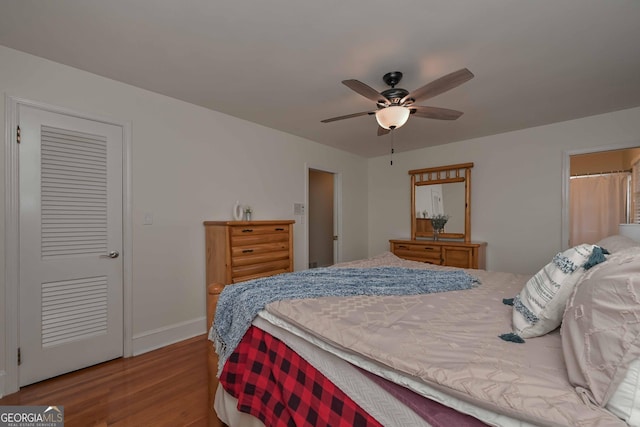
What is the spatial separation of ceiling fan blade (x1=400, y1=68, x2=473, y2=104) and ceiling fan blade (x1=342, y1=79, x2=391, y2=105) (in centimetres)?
15

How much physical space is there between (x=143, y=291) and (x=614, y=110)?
16.8 feet

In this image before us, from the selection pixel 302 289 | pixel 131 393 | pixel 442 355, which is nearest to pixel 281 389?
pixel 302 289

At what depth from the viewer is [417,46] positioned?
1865mm

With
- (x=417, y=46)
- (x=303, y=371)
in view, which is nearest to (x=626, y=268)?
(x=303, y=371)

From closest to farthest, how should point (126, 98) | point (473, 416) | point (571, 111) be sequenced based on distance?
point (473, 416), point (126, 98), point (571, 111)

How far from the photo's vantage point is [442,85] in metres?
1.82

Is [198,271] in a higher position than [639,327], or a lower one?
lower

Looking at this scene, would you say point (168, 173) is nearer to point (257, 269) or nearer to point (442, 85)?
point (257, 269)

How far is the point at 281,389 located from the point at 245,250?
1.73 meters

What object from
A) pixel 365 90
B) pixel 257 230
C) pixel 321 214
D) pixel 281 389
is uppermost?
pixel 365 90

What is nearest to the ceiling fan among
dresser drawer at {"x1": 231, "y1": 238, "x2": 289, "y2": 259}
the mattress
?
the mattress

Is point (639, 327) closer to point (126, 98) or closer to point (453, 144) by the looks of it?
point (126, 98)

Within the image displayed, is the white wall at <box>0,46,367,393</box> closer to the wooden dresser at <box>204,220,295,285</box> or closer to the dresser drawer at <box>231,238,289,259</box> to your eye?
the wooden dresser at <box>204,220,295,285</box>

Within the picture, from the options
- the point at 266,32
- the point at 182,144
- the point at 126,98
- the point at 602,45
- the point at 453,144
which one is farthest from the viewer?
the point at 453,144
